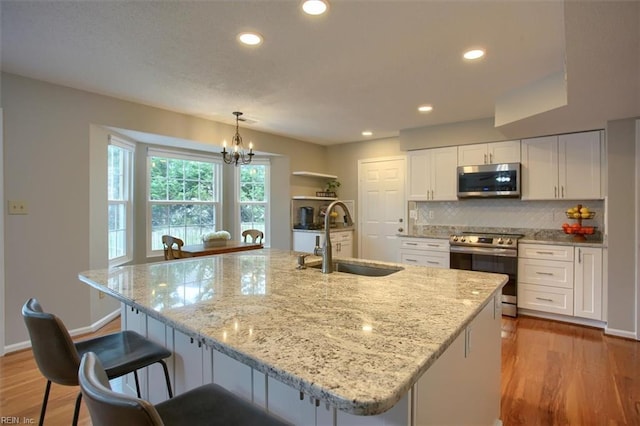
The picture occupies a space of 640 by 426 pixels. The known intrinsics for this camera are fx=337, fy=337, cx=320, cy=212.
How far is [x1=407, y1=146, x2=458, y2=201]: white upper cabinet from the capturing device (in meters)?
4.43

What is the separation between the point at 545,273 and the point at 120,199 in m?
5.01

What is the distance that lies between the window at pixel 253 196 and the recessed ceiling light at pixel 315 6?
12.3ft

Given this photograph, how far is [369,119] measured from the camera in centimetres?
422

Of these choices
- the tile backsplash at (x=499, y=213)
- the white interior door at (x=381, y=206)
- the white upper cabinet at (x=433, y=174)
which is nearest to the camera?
the tile backsplash at (x=499, y=213)

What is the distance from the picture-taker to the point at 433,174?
4582 mm

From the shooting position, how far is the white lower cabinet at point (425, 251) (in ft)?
14.1

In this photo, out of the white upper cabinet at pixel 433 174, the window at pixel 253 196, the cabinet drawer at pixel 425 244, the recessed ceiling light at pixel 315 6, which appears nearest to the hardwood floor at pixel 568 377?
the cabinet drawer at pixel 425 244

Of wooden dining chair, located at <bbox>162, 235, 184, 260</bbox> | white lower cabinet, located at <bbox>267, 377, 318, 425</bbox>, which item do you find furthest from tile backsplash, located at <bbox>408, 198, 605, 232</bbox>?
white lower cabinet, located at <bbox>267, 377, 318, 425</bbox>

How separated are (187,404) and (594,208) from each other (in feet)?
14.6

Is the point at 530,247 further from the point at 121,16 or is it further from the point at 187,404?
the point at 121,16

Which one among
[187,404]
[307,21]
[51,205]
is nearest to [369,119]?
[307,21]

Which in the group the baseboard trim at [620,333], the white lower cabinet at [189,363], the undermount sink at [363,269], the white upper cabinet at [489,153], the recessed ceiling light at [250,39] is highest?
the recessed ceiling light at [250,39]

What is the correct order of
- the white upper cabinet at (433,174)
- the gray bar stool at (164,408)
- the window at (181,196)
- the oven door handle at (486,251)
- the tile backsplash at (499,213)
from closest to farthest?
the gray bar stool at (164,408) → the oven door handle at (486,251) → the tile backsplash at (499,213) → the white upper cabinet at (433,174) → the window at (181,196)

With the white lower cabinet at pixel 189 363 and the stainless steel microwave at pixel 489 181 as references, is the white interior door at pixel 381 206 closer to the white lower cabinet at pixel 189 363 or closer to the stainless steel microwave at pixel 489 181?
the stainless steel microwave at pixel 489 181
